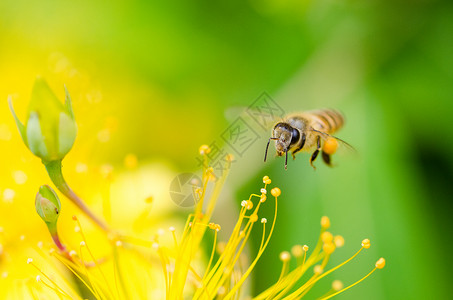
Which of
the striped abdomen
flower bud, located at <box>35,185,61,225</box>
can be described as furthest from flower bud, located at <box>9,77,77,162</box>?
the striped abdomen

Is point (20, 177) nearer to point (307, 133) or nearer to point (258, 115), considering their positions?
point (258, 115)

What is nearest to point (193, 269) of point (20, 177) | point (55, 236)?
point (55, 236)

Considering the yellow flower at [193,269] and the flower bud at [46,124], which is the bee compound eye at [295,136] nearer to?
the yellow flower at [193,269]

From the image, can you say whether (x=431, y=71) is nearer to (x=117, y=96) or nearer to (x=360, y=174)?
(x=360, y=174)

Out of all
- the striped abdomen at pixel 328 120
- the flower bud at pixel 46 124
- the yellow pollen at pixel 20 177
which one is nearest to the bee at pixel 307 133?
the striped abdomen at pixel 328 120

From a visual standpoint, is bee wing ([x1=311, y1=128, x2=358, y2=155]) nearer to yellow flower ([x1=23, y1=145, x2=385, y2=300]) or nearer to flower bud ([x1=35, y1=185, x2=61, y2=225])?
yellow flower ([x1=23, y1=145, x2=385, y2=300])

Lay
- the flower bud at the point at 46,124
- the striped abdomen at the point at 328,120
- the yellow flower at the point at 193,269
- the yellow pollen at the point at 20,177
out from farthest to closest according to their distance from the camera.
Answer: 1. the yellow pollen at the point at 20,177
2. the striped abdomen at the point at 328,120
3. the yellow flower at the point at 193,269
4. the flower bud at the point at 46,124

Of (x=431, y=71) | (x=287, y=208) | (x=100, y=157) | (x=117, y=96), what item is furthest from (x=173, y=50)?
(x=431, y=71)
